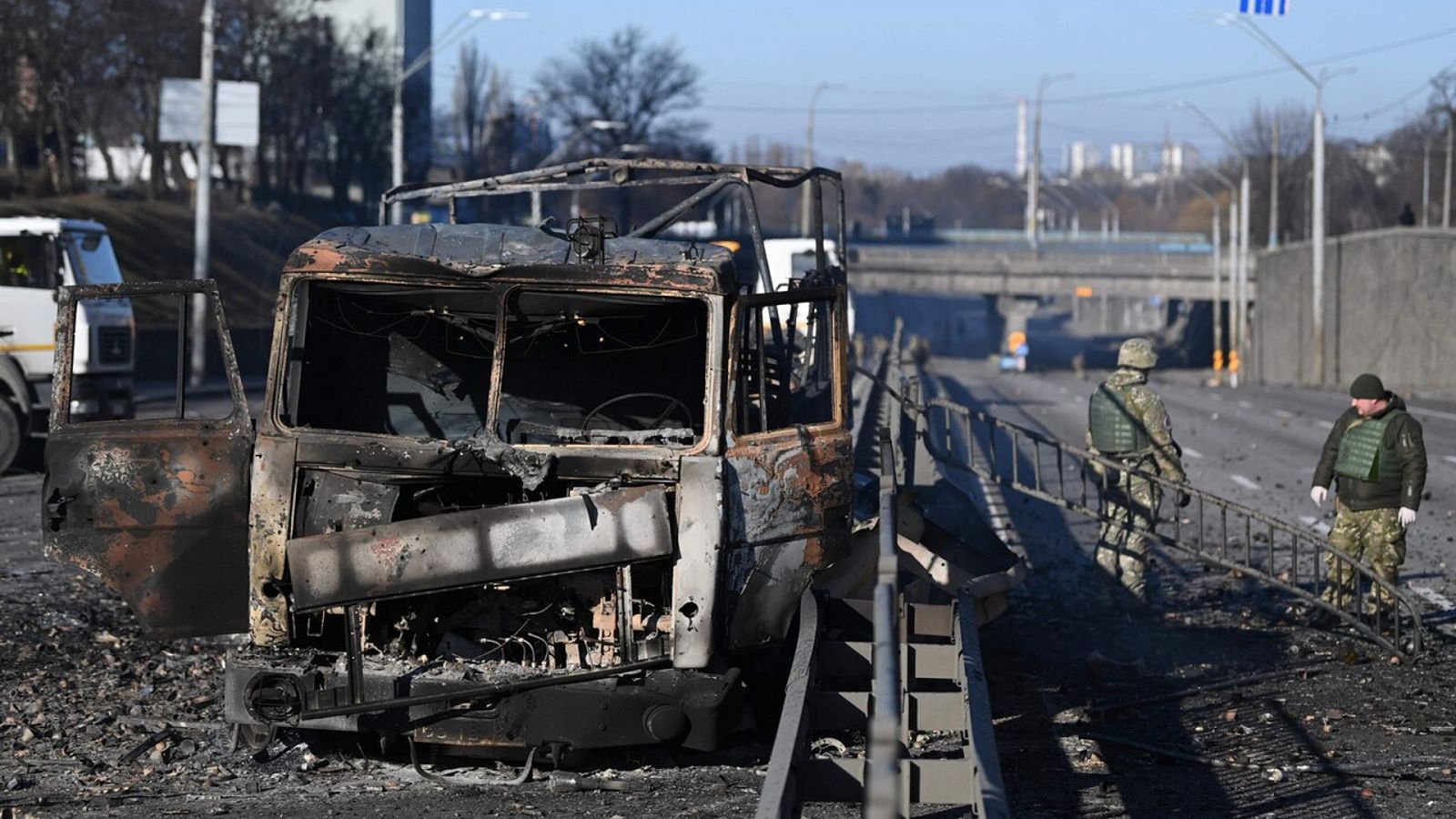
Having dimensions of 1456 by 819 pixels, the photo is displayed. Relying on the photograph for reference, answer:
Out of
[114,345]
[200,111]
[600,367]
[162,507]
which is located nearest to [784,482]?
[600,367]

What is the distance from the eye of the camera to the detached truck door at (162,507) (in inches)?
301

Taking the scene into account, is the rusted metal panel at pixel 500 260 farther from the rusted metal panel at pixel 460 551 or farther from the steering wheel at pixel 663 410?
the rusted metal panel at pixel 460 551

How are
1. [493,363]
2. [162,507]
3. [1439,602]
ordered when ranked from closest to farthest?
1. [162,507]
2. [493,363]
3. [1439,602]

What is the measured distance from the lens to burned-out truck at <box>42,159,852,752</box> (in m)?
7.23

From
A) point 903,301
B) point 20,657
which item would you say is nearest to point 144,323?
point 20,657

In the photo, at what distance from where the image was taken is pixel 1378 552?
36.7ft

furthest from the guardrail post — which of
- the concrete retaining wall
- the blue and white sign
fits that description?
the concrete retaining wall

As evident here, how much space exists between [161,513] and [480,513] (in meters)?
1.57

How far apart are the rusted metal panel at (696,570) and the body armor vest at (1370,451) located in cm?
549

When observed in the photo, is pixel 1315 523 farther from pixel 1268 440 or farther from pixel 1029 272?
pixel 1029 272

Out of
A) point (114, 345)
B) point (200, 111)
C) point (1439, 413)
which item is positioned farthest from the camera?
point (200, 111)

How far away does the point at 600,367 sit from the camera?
8695mm

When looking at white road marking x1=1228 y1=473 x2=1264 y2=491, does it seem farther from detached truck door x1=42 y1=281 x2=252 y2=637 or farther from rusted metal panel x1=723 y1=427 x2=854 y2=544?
detached truck door x1=42 y1=281 x2=252 y2=637

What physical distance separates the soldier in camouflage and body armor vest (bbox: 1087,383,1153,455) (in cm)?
146
